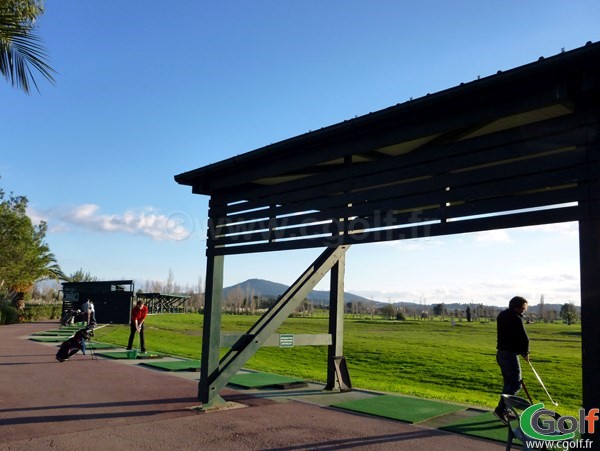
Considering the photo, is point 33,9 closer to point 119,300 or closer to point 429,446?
point 429,446

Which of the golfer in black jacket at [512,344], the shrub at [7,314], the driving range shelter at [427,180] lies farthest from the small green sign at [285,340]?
the shrub at [7,314]

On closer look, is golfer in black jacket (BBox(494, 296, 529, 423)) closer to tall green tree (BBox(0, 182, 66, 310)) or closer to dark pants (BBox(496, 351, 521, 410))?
dark pants (BBox(496, 351, 521, 410))

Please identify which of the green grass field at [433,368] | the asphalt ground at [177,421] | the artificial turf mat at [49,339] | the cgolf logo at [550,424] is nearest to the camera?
the cgolf logo at [550,424]

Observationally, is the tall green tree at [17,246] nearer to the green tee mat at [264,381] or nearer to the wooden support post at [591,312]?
the green tee mat at [264,381]

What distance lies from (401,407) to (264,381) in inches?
140

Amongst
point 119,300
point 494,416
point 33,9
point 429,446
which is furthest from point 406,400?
point 119,300

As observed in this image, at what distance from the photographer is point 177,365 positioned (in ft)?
46.2

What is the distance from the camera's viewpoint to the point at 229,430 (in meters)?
7.37

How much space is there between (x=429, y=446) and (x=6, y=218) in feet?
109

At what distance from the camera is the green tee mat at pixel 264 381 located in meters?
10.9

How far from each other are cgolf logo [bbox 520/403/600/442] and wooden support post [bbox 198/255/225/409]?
5.28 m

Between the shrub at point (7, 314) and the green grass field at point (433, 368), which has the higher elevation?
the shrub at point (7, 314)

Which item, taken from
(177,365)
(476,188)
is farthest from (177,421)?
(177,365)

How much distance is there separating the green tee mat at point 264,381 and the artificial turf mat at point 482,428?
398 centimetres
